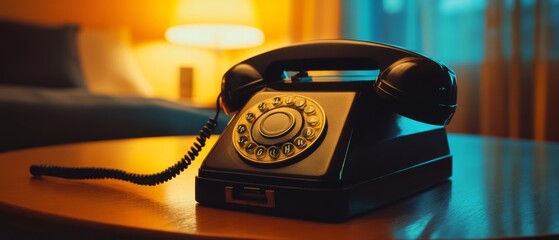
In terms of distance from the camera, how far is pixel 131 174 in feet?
1.93

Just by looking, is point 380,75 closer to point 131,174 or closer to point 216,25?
point 131,174

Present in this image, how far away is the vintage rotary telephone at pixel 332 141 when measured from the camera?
1.46ft

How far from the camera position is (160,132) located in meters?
1.61

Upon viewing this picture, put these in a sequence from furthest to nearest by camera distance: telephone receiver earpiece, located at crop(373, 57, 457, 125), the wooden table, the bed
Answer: the bed → telephone receiver earpiece, located at crop(373, 57, 457, 125) → the wooden table

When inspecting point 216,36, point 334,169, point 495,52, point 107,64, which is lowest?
point 107,64

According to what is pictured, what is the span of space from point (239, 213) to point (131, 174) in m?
0.18

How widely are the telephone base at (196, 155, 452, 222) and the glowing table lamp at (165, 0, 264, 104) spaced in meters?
2.57

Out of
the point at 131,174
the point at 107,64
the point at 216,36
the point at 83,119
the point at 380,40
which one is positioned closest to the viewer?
the point at 131,174

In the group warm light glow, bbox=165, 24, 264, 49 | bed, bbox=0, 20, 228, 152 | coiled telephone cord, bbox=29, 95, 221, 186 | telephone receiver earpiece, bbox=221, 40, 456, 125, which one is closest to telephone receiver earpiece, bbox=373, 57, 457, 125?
telephone receiver earpiece, bbox=221, 40, 456, 125

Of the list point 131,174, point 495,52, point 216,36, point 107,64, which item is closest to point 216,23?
point 216,36

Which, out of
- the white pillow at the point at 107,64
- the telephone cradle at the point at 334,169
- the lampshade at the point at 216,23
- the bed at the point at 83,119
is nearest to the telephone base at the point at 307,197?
the telephone cradle at the point at 334,169

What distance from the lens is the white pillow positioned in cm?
288

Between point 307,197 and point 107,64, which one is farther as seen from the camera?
point 107,64

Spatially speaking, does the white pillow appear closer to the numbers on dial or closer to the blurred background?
the blurred background
